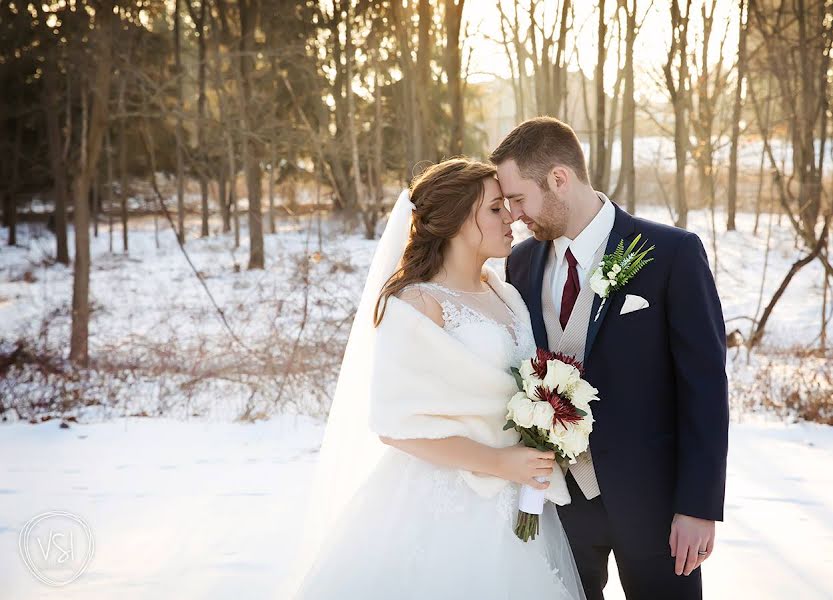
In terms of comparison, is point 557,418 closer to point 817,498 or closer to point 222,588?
point 222,588

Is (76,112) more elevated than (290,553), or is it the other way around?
(76,112)

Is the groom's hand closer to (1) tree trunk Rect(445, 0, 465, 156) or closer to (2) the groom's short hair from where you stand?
(2) the groom's short hair

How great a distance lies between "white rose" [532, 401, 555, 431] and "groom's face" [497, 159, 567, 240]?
2.36 feet

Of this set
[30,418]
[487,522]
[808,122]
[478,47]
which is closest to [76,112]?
[478,47]

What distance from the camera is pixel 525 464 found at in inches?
104

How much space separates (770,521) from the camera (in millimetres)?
4336

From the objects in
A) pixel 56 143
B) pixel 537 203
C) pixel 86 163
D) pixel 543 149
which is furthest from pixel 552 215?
pixel 56 143

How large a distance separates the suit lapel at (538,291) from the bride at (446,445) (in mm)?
58

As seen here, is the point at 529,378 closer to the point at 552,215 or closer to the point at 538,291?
the point at 538,291

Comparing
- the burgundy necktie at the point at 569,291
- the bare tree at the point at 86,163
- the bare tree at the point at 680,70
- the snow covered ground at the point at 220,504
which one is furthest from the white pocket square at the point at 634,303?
the bare tree at the point at 86,163

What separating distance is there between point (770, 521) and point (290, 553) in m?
2.60

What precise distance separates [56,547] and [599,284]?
2980mm

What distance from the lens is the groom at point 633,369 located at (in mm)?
2562

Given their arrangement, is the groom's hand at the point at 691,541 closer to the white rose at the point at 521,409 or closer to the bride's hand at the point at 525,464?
the bride's hand at the point at 525,464
